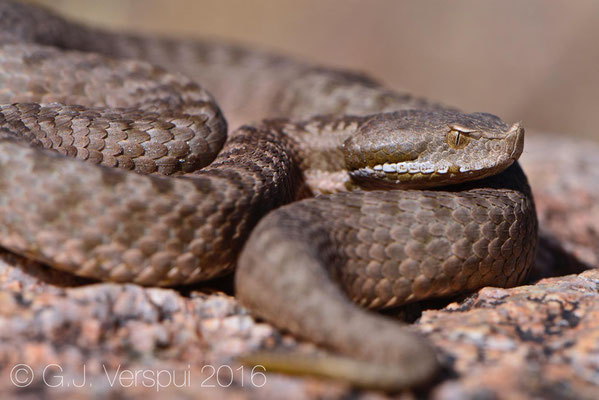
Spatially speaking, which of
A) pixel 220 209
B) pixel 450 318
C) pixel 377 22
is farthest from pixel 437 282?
pixel 377 22

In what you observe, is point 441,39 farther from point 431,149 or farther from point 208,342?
point 208,342

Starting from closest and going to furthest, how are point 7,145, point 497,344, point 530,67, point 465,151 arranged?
point 497,344, point 7,145, point 465,151, point 530,67

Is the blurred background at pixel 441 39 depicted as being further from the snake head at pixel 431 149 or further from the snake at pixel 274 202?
the snake head at pixel 431 149

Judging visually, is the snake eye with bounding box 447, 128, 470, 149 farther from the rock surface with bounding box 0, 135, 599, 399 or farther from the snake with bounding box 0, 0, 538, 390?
the rock surface with bounding box 0, 135, 599, 399

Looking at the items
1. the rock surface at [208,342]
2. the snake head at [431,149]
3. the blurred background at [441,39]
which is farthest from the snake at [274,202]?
the blurred background at [441,39]

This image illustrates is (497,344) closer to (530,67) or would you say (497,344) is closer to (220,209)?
(220,209)
